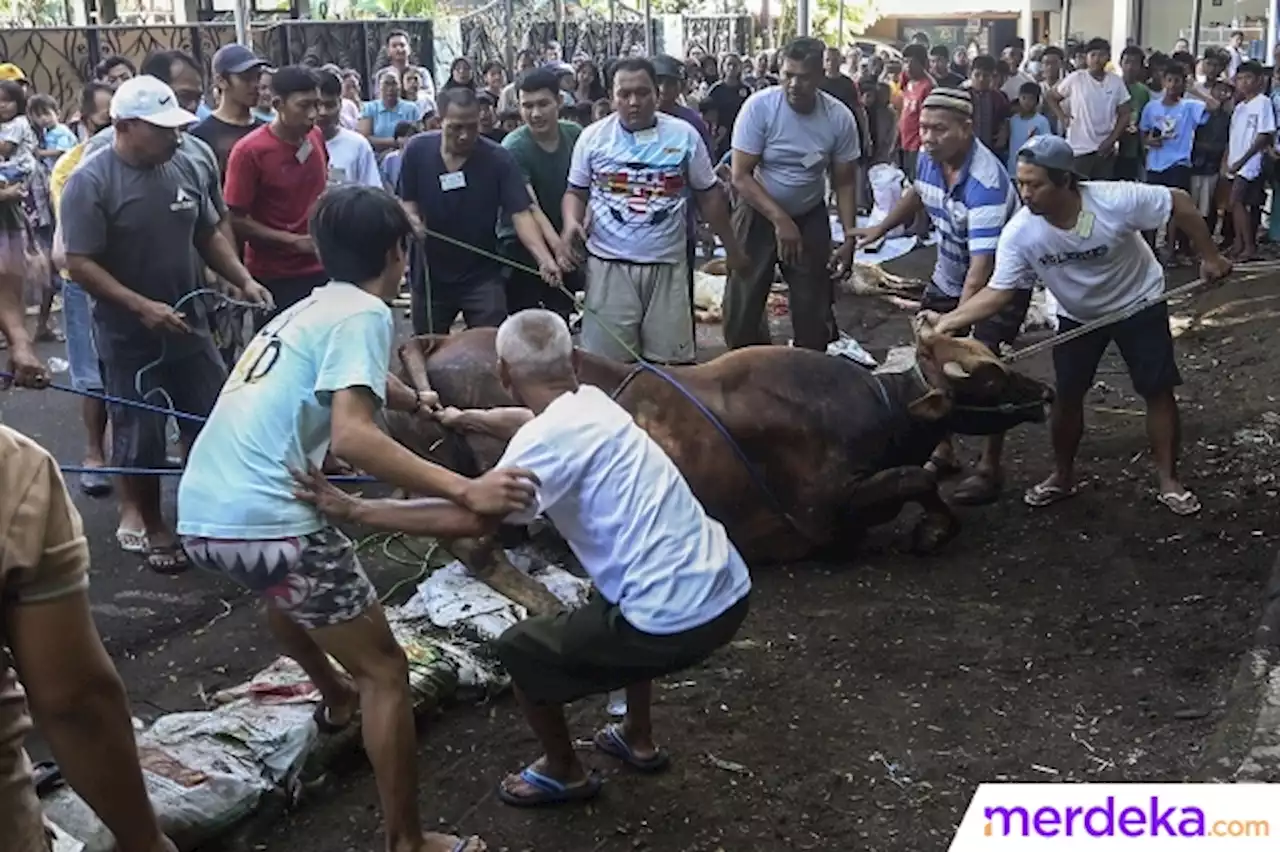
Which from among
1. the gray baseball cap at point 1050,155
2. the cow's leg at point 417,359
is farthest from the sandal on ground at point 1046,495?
the cow's leg at point 417,359

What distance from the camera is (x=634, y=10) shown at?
2731cm

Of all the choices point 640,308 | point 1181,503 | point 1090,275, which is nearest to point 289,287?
point 640,308

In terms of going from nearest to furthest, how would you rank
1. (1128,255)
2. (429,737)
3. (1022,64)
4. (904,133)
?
(429,737)
(1128,255)
(904,133)
(1022,64)

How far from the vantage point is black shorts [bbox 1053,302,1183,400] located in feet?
20.0

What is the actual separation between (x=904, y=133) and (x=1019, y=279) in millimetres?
9628

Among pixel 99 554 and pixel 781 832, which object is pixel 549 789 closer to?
pixel 781 832

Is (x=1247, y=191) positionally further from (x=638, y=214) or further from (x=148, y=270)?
(x=148, y=270)

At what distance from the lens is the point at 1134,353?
614 centimetres

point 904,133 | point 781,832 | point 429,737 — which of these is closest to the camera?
point 781,832

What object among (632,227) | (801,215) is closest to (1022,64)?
(801,215)

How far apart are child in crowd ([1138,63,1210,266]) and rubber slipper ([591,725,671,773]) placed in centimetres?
1013

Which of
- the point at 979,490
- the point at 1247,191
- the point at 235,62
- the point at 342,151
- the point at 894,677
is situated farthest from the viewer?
the point at 1247,191

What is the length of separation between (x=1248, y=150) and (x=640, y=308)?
7992 mm

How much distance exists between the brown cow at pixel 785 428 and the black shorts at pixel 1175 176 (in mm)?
7901
